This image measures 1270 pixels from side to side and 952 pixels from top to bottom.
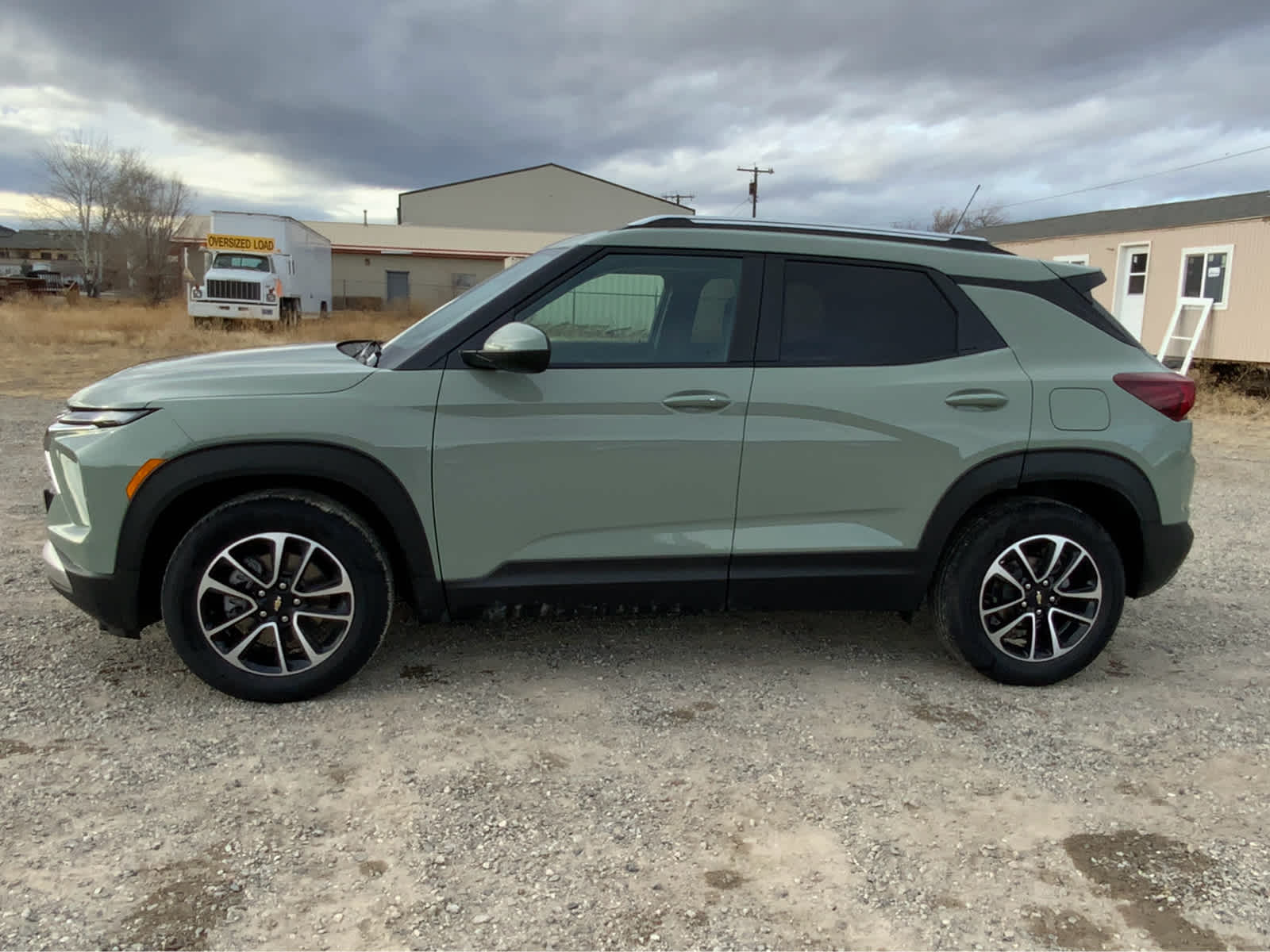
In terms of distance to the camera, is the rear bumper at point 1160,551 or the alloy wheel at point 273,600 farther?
the rear bumper at point 1160,551

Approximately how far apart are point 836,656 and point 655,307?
174cm

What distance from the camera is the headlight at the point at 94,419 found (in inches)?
127

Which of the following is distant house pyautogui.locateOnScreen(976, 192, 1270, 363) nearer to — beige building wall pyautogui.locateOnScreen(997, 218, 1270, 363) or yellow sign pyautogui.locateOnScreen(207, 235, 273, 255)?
beige building wall pyautogui.locateOnScreen(997, 218, 1270, 363)

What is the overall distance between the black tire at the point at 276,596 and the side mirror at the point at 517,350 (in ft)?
2.53

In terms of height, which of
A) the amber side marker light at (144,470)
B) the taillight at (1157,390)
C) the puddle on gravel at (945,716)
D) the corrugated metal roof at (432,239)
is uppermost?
the corrugated metal roof at (432,239)

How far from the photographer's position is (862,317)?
144 inches

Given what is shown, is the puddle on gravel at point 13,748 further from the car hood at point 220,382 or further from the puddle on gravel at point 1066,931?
the puddle on gravel at point 1066,931

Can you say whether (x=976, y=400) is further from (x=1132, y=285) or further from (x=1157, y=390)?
(x=1132, y=285)

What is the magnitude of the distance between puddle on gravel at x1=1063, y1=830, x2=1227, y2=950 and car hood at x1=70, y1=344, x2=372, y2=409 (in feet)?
9.09

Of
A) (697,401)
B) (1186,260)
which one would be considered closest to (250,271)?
(1186,260)

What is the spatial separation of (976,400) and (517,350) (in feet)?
5.85

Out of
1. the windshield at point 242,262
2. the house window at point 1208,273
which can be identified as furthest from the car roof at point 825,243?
the windshield at point 242,262

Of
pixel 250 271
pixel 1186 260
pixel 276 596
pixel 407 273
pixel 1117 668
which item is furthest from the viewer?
pixel 407 273

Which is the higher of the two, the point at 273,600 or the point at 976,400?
A: the point at 976,400
